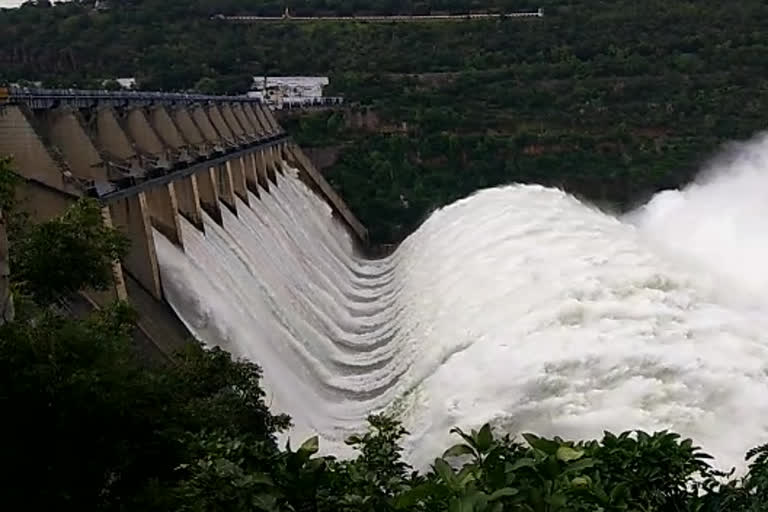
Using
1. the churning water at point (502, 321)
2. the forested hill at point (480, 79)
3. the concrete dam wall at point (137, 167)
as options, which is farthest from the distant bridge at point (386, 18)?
the churning water at point (502, 321)

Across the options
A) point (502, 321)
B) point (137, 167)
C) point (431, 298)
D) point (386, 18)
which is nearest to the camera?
point (502, 321)

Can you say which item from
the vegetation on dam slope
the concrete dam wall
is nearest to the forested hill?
the concrete dam wall

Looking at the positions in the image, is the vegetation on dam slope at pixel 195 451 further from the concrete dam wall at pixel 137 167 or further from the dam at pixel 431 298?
the dam at pixel 431 298

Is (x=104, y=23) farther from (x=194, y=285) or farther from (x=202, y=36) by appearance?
(x=194, y=285)

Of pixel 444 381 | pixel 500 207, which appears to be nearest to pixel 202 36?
pixel 500 207

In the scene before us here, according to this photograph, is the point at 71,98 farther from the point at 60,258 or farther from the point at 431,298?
the point at 60,258

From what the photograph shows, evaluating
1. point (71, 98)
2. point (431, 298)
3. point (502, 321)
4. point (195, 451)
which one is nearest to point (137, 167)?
point (71, 98)

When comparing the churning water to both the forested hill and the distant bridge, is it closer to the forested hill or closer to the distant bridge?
the forested hill
